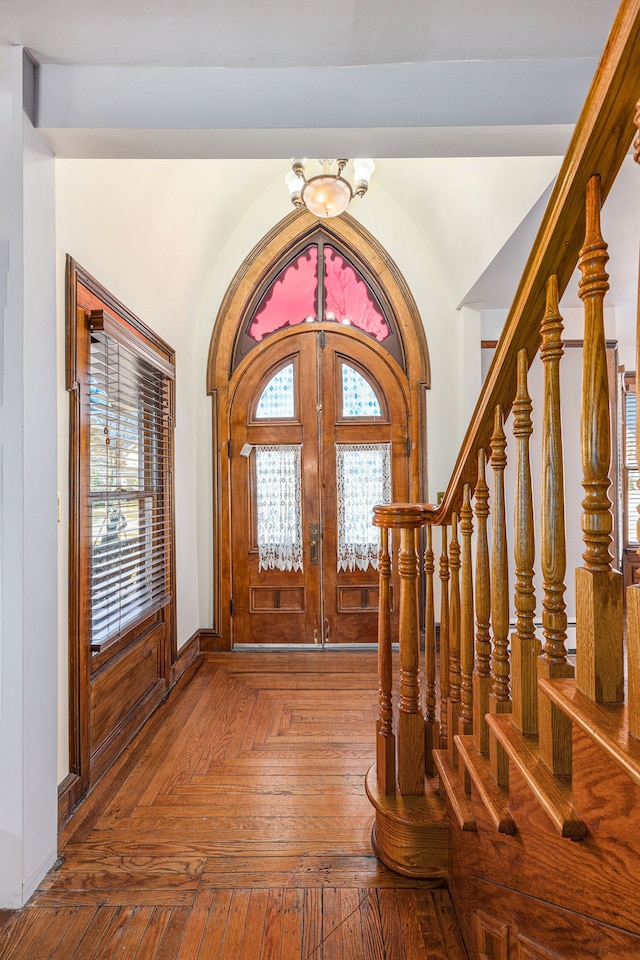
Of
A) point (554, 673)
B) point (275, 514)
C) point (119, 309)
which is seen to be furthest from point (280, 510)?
point (554, 673)

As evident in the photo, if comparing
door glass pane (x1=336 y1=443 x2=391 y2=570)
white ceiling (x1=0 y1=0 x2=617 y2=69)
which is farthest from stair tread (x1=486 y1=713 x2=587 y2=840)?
door glass pane (x1=336 y1=443 x2=391 y2=570)

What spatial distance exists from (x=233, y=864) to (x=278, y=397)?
2.92 m

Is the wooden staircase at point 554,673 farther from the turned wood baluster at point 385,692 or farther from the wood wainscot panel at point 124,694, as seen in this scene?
the wood wainscot panel at point 124,694

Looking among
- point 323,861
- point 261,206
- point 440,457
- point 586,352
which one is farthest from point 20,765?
point 261,206

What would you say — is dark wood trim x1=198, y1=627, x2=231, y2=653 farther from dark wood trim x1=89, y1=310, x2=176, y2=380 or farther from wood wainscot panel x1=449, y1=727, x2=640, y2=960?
wood wainscot panel x1=449, y1=727, x2=640, y2=960

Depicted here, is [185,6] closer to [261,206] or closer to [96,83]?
[96,83]

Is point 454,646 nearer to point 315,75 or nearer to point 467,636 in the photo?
point 467,636

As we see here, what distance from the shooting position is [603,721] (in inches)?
31.3

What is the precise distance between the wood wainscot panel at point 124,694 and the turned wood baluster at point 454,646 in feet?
4.83

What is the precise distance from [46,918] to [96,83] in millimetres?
2617

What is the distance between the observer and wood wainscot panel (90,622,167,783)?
224cm

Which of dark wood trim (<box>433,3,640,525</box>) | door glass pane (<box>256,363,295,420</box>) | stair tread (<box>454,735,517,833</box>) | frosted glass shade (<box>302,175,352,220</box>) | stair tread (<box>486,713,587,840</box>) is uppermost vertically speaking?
frosted glass shade (<box>302,175,352,220</box>)

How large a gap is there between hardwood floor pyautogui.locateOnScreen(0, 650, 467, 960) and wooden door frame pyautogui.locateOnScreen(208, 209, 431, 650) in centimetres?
135

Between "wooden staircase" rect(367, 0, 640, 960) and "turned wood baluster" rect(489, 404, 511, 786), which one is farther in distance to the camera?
"turned wood baluster" rect(489, 404, 511, 786)
